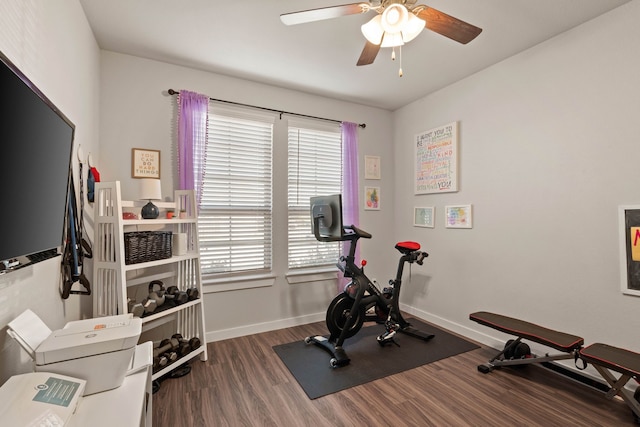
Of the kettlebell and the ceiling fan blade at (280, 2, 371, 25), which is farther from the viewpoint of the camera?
the kettlebell

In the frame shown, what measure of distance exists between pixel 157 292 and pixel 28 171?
62.9 inches

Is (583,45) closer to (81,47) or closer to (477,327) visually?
(477,327)

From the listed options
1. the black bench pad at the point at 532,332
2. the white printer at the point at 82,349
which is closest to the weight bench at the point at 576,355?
the black bench pad at the point at 532,332

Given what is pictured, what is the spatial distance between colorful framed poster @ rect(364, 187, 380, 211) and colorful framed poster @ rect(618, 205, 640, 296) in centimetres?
237

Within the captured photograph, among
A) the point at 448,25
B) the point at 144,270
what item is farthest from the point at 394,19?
the point at 144,270

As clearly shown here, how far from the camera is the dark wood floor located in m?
1.87

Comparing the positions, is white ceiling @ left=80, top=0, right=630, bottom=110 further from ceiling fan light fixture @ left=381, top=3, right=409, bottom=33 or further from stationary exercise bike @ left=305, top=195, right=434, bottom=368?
stationary exercise bike @ left=305, top=195, right=434, bottom=368

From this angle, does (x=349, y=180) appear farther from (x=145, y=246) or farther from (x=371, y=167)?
(x=145, y=246)

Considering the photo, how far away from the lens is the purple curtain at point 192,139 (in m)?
2.85

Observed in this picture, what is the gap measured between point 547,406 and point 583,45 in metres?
2.69

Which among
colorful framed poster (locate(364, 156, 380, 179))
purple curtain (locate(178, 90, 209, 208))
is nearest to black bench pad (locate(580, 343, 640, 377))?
colorful framed poster (locate(364, 156, 380, 179))

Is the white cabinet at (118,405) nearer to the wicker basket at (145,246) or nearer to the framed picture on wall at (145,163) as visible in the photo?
the wicker basket at (145,246)

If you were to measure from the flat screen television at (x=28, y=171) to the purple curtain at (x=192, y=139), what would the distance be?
4.71ft

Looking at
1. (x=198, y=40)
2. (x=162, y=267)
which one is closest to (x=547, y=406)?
(x=162, y=267)
